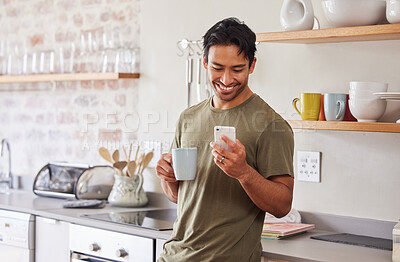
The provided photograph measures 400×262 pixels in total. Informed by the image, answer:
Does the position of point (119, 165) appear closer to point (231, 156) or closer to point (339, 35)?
point (339, 35)

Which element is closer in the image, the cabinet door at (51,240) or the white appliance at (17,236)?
the cabinet door at (51,240)

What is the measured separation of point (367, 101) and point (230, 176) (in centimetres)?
79

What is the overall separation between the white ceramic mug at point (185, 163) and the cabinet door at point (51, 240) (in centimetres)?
120

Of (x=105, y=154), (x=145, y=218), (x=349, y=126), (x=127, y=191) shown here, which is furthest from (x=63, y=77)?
(x=349, y=126)

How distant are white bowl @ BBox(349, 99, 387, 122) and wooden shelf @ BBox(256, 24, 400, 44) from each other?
27cm

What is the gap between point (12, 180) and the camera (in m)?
4.38

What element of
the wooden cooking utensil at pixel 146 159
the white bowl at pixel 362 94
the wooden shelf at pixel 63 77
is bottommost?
the wooden cooking utensil at pixel 146 159

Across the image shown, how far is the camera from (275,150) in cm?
202

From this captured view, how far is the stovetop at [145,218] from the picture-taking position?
280 cm

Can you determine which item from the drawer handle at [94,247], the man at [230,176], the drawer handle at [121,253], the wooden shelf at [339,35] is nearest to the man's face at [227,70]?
the man at [230,176]

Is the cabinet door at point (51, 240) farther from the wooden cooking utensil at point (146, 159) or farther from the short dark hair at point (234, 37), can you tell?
the short dark hair at point (234, 37)

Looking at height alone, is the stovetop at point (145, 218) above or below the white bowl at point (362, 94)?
→ below

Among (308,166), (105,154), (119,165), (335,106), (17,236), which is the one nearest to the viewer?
(335,106)

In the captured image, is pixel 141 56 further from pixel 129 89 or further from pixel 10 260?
pixel 10 260
